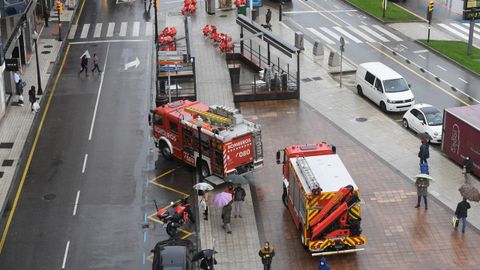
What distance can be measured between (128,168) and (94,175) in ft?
5.77

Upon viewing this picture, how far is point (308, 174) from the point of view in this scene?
3431 centimetres

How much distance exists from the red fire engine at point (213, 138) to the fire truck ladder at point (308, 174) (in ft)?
16.2

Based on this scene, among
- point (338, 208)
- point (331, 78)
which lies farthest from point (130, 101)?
point (338, 208)

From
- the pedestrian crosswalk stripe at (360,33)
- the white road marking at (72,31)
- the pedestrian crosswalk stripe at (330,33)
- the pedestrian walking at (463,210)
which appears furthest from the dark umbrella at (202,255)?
the white road marking at (72,31)

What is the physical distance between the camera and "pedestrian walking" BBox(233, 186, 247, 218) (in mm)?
37531

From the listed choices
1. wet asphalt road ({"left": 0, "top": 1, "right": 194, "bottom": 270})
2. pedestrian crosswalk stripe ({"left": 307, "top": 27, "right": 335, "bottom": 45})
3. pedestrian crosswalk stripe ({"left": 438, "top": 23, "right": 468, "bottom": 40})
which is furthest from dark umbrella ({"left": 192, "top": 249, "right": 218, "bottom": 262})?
pedestrian crosswalk stripe ({"left": 438, "top": 23, "right": 468, "bottom": 40})

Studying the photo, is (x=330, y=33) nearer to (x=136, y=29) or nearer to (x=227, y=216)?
(x=136, y=29)

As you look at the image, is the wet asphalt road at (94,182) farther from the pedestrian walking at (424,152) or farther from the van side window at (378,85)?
the van side window at (378,85)

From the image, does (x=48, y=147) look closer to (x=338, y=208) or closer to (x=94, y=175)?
(x=94, y=175)

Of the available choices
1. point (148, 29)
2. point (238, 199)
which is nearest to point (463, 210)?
point (238, 199)

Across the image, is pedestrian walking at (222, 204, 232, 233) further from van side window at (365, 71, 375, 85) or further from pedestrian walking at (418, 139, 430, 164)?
van side window at (365, 71, 375, 85)

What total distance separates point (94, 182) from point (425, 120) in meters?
17.9

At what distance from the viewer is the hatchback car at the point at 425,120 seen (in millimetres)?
46534

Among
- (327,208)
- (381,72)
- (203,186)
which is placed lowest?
(203,186)
